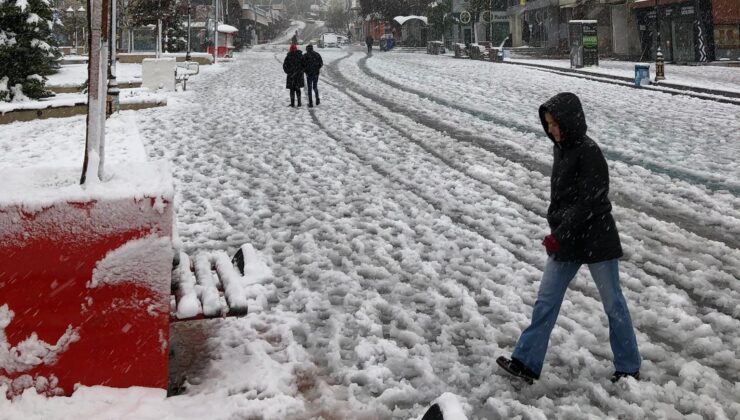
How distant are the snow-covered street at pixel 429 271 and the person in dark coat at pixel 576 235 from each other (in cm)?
27

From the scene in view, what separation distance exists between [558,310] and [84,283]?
2780 mm

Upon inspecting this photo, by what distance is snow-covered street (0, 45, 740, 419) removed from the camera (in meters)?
3.76

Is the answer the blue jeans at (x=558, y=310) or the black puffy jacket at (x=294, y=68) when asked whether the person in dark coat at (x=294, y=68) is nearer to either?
the black puffy jacket at (x=294, y=68)

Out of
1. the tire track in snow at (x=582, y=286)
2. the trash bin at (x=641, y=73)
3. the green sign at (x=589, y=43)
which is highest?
the green sign at (x=589, y=43)

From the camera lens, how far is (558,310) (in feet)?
12.8

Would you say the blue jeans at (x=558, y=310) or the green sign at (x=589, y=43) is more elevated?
the green sign at (x=589, y=43)

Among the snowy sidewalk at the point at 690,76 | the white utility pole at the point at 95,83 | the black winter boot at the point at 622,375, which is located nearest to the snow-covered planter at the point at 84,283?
the white utility pole at the point at 95,83

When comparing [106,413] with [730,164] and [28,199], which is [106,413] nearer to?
[28,199]

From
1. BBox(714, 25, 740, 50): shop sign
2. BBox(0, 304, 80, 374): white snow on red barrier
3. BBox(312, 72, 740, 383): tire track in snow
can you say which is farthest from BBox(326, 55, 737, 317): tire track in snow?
A: BBox(714, 25, 740, 50): shop sign

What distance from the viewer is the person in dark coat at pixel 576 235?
3672 mm

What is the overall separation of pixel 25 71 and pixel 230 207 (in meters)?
15.0

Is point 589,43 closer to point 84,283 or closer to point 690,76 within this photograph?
point 690,76

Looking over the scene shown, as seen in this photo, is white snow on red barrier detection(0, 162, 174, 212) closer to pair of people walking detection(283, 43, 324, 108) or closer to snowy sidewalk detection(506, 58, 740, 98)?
pair of people walking detection(283, 43, 324, 108)

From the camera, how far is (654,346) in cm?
440
